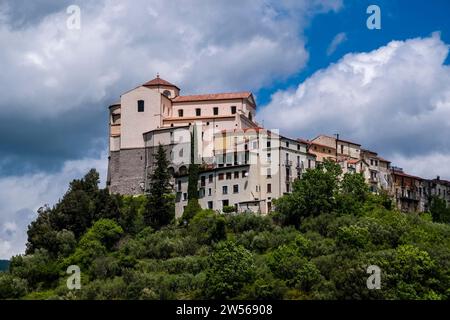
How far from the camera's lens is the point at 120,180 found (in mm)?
105688

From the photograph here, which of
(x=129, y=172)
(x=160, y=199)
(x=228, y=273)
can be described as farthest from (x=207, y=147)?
(x=228, y=273)

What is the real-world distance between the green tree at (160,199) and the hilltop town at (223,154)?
1.88 meters

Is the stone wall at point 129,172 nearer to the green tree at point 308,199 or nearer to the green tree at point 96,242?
the green tree at point 96,242

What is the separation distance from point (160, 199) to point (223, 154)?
8.89 metres

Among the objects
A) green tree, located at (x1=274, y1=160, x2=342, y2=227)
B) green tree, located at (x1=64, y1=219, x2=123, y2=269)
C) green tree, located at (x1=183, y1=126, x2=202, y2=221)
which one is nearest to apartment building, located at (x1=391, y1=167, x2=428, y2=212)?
green tree, located at (x1=274, y1=160, x2=342, y2=227)

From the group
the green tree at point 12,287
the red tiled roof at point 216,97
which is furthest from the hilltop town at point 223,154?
the green tree at point 12,287

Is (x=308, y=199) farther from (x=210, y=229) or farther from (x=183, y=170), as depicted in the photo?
(x=183, y=170)

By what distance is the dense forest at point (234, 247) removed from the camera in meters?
70.2

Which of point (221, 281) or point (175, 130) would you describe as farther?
point (175, 130)

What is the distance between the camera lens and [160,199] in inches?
3716
